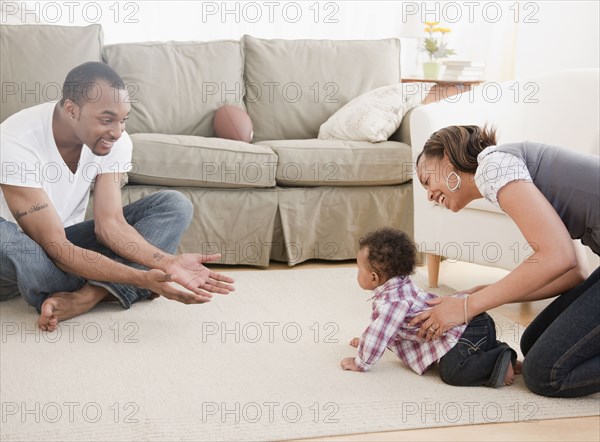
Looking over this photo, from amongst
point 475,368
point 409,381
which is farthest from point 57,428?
point 475,368

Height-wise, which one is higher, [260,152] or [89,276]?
[260,152]

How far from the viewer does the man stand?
8.32 ft

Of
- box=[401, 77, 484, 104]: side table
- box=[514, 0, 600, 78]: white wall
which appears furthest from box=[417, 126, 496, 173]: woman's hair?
box=[514, 0, 600, 78]: white wall

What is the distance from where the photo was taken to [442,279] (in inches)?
134

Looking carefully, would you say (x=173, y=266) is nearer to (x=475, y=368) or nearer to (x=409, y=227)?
(x=475, y=368)

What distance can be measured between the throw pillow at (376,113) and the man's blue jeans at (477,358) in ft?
5.52

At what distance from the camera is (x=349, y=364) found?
7.47 ft

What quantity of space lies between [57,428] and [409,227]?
2.15 m

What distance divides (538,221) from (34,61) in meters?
2.55

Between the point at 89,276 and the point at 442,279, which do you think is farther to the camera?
the point at 442,279

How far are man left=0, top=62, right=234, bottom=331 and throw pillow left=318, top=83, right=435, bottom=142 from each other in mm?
1260
